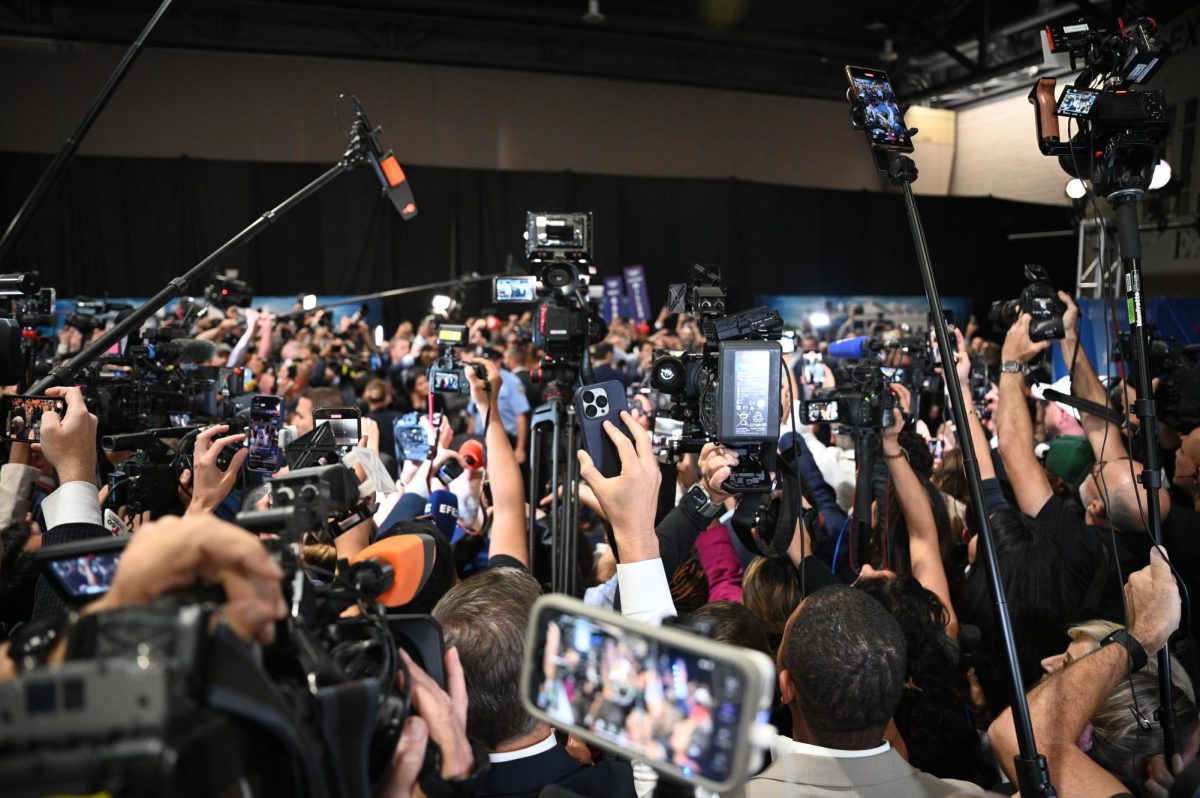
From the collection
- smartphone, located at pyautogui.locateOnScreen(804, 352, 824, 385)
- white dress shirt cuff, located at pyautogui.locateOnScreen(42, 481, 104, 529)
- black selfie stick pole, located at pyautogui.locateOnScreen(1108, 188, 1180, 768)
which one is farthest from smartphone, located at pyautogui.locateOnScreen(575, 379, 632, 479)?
smartphone, located at pyautogui.locateOnScreen(804, 352, 824, 385)

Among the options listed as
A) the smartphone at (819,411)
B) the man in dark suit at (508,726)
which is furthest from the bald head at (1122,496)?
the man in dark suit at (508,726)

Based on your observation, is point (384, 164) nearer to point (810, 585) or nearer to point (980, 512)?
point (810, 585)

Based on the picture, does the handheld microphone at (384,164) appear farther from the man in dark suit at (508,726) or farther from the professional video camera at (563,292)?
the man in dark suit at (508,726)

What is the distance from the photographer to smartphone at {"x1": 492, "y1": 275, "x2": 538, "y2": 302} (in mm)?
3098

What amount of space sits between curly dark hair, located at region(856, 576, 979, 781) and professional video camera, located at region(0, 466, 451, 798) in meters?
1.26

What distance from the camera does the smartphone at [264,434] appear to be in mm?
2055

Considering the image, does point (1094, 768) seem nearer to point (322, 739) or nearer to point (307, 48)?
point (322, 739)

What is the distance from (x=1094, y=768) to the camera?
5.26 ft

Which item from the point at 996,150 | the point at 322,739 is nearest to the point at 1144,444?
the point at 322,739

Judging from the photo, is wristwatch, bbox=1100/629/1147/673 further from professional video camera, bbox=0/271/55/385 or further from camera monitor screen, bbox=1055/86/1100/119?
professional video camera, bbox=0/271/55/385

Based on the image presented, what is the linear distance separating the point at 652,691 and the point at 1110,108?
193cm

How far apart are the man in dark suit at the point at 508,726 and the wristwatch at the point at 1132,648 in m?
0.92

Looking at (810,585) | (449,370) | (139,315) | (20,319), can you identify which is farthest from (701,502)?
(20,319)

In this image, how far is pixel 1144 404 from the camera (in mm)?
1906
